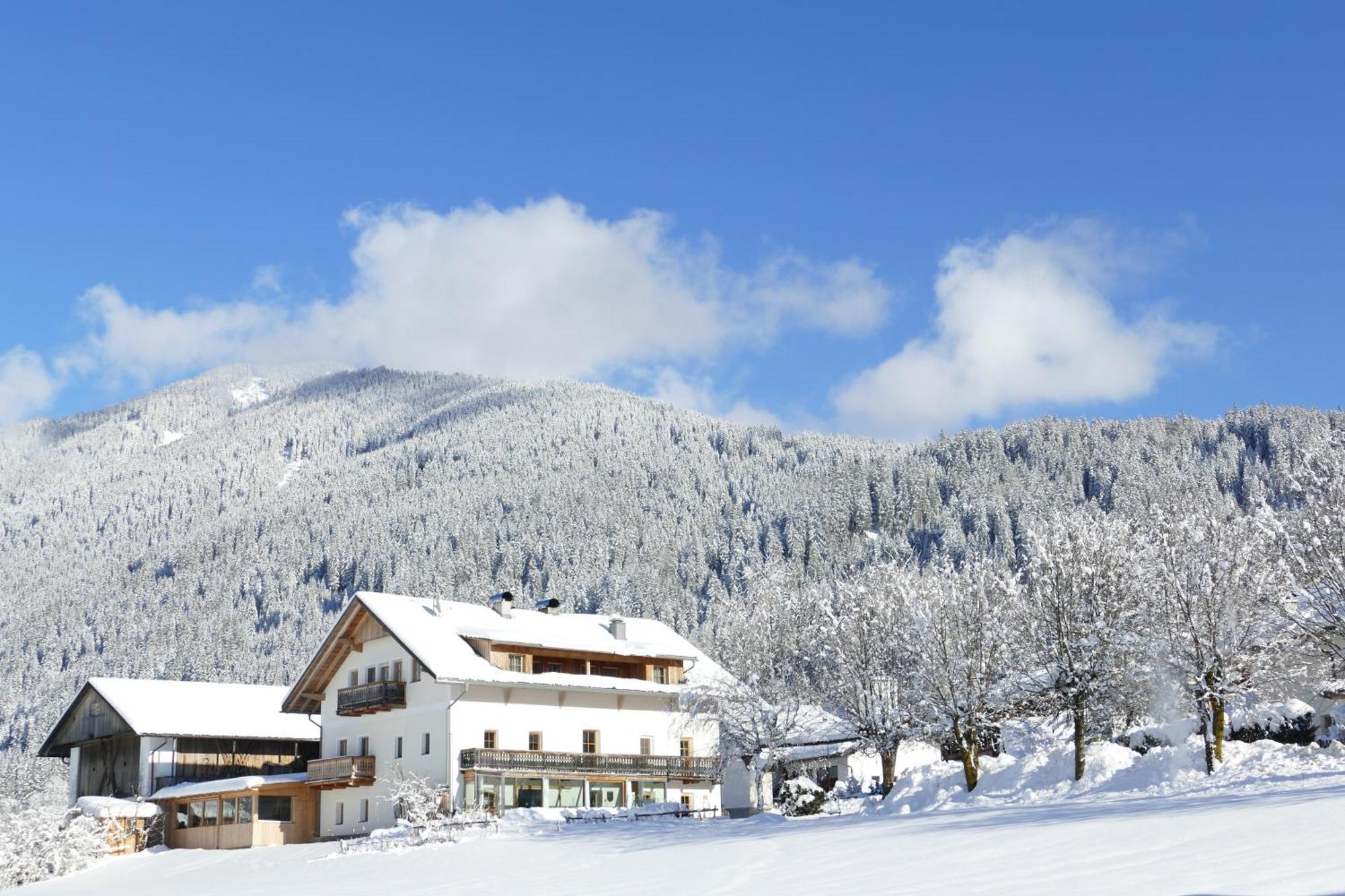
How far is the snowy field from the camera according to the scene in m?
21.8

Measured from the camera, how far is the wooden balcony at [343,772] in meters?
58.7

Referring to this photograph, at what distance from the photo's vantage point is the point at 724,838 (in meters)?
38.2

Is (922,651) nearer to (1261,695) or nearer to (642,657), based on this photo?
(1261,695)

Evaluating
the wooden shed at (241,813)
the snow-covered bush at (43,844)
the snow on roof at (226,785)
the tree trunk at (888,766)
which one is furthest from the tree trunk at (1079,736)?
the snow-covered bush at (43,844)

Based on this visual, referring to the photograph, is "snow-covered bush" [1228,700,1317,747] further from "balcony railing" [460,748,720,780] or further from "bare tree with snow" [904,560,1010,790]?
"balcony railing" [460,748,720,780]

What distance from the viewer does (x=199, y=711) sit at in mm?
69000

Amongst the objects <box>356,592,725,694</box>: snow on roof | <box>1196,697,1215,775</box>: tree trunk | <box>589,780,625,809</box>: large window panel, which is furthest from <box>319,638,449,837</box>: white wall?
<box>1196,697,1215,775</box>: tree trunk

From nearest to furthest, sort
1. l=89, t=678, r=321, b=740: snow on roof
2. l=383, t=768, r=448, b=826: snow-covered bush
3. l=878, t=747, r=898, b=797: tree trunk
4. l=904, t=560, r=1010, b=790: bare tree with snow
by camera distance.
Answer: l=904, t=560, r=1010, b=790: bare tree with snow → l=383, t=768, r=448, b=826: snow-covered bush → l=878, t=747, r=898, b=797: tree trunk → l=89, t=678, r=321, b=740: snow on roof

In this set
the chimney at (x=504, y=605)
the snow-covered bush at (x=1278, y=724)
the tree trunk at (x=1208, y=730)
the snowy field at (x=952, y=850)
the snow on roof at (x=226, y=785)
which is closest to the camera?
the snowy field at (x=952, y=850)

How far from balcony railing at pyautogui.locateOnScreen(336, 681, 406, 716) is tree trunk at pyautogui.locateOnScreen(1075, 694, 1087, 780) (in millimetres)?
29382

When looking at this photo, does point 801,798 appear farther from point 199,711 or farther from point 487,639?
point 199,711

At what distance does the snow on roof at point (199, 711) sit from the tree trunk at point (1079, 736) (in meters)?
39.9

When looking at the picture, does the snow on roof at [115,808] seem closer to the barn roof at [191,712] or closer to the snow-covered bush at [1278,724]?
the barn roof at [191,712]

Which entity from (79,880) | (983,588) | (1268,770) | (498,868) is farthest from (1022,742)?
(79,880)
